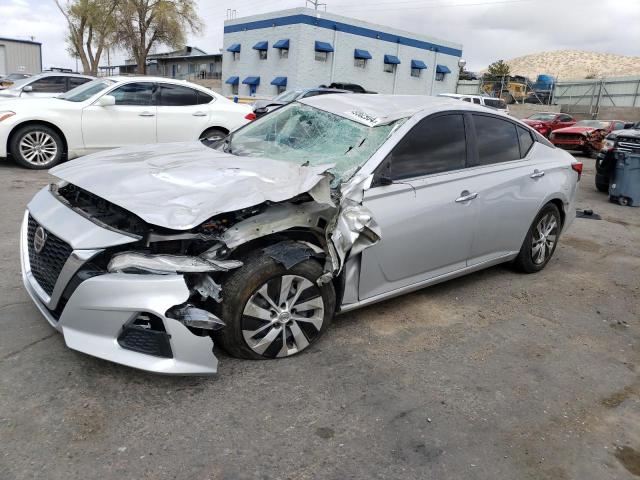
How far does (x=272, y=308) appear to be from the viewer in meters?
3.15

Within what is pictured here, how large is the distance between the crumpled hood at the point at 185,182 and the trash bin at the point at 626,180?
8.45 m

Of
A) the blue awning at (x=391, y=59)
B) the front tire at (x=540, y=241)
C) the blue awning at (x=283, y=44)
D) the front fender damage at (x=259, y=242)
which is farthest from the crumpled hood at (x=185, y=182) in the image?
the blue awning at (x=391, y=59)

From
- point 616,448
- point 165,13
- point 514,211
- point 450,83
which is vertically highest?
point 165,13

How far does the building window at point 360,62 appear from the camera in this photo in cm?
3312

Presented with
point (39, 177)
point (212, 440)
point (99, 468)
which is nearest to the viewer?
point (99, 468)

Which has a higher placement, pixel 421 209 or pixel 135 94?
pixel 135 94

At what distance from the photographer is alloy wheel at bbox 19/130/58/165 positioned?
8.64 meters

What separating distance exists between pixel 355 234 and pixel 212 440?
1.42m

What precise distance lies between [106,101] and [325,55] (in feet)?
80.8

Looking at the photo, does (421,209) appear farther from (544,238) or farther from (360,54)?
(360,54)

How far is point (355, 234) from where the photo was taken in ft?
10.7

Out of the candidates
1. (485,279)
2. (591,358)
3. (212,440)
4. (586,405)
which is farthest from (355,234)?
(485,279)

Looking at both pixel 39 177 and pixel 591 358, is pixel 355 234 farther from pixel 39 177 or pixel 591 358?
pixel 39 177

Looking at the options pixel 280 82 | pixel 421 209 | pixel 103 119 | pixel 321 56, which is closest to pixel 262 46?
pixel 280 82
